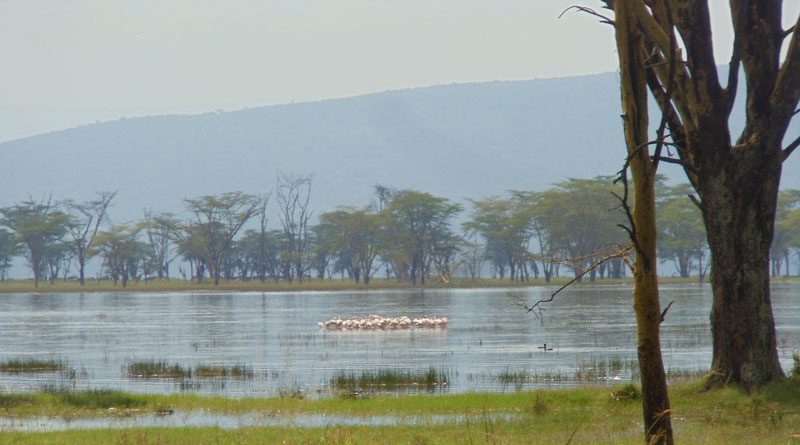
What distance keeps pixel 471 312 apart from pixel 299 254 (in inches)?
3184

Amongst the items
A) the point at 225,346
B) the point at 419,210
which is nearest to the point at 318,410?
the point at 225,346

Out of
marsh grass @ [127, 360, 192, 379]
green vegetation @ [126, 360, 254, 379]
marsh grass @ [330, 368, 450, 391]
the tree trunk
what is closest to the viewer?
the tree trunk

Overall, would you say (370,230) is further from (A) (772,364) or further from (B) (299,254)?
(A) (772,364)

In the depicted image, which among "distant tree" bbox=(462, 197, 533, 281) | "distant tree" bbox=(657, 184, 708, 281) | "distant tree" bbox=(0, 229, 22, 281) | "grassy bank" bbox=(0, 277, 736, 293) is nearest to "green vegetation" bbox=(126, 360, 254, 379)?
"grassy bank" bbox=(0, 277, 736, 293)

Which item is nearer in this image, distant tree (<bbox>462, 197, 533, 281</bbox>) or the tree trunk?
the tree trunk

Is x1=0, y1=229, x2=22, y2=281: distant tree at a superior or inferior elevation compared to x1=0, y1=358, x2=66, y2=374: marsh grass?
superior

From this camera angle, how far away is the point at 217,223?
14562 cm

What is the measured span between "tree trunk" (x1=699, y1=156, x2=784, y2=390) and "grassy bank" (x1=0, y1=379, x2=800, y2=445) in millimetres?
516

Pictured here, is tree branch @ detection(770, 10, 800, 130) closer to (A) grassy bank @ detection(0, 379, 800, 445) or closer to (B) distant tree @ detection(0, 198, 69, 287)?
(A) grassy bank @ detection(0, 379, 800, 445)

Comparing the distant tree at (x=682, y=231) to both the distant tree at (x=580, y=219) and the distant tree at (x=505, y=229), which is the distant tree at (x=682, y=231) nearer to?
the distant tree at (x=580, y=219)

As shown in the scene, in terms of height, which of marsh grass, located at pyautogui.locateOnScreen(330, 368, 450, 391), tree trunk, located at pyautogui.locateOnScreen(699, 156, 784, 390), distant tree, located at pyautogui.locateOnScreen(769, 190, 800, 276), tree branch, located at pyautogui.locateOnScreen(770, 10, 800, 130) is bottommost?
marsh grass, located at pyautogui.locateOnScreen(330, 368, 450, 391)

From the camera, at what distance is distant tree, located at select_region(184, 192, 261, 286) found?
14188 cm

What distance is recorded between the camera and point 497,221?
14862cm

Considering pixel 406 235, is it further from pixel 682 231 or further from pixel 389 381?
pixel 389 381
